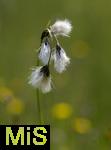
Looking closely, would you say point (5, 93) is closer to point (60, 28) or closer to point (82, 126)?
point (82, 126)

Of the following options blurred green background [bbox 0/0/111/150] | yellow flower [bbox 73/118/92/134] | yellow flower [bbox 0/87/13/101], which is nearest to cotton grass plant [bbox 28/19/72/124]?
blurred green background [bbox 0/0/111/150]

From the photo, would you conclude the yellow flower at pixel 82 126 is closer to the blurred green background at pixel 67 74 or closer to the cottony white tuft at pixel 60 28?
the blurred green background at pixel 67 74

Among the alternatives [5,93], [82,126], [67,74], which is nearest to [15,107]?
[5,93]

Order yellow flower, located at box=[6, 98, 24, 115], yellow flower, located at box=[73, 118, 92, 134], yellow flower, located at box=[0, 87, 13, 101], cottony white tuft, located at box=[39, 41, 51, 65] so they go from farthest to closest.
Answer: yellow flower, located at box=[0, 87, 13, 101] → yellow flower, located at box=[6, 98, 24, 115] → yellow flower, located at box=[73, 118, 92, 134] → cottony white tuft, located at box=[39, 41, 51, 65]

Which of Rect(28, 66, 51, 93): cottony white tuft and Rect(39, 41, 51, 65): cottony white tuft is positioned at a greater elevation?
Rect(39, 41, 51, 65): cottony white tuft

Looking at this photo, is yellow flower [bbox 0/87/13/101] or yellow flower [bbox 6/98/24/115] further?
yellow flower [bbox 0/87/13/101]

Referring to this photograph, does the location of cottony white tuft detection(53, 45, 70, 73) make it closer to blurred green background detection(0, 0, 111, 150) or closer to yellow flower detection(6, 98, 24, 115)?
blurred green background detection(0, 0, 111, 150)

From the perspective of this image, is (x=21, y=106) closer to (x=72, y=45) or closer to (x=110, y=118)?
(x=110, y=118)

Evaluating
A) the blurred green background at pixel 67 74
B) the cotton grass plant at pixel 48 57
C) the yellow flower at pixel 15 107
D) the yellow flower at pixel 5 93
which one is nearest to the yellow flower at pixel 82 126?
the blurred green background at pixel 67 74
